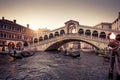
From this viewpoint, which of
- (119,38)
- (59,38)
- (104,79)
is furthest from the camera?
(59,38)

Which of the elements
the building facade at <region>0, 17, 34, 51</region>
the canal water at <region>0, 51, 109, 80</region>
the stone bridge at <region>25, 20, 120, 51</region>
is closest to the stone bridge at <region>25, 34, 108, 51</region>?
the stone bridge at <region>25, 20, 120, 51</region>

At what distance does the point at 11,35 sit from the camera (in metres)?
36.6

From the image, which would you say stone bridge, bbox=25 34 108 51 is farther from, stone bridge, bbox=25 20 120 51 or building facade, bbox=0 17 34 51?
building facade, bbox=0 17 34 51

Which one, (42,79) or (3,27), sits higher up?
(3,27)

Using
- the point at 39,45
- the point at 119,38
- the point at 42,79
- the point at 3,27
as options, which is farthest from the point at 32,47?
the point at 119,38

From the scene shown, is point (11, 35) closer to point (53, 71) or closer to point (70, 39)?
point (70, 39)

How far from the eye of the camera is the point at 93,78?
9.05 metres

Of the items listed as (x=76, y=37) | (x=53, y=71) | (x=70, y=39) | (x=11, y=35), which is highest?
(x=11, y=35)

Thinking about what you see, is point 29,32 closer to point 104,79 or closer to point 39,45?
point 39,45

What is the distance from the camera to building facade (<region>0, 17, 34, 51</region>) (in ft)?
110

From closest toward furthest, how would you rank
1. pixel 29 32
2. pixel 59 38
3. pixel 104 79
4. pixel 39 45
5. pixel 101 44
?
pixel 104 79 → pixel 101 44 → pixel 59 38 → pixel 39 45 → pixel 29 32

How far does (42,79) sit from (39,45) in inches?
1021

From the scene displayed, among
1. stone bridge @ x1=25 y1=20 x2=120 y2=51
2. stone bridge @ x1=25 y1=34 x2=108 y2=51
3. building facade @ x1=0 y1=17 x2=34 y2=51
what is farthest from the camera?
building facade @ x1=0 y1=17 x2=34 y2=51

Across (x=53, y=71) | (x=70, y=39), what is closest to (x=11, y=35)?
(x=70, y=39)
